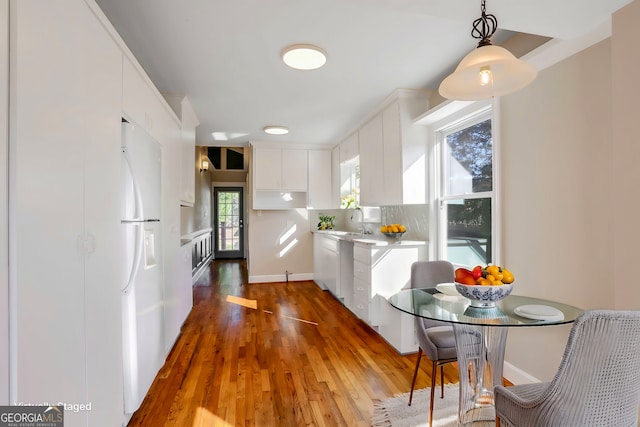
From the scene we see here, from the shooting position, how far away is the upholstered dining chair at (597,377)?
959 mm

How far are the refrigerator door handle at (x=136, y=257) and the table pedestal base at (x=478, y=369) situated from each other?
73.2 inches

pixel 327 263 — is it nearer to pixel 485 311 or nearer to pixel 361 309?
pixel 361 309

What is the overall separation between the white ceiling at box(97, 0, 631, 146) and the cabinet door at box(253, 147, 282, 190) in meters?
1.85

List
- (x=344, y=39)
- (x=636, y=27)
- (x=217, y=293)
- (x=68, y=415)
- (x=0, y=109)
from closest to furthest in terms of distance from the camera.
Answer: (x=0, y=109)
(x=68, y=415)
(x=636, y=27)
(x=344, y=39)
(x=217, y=293)

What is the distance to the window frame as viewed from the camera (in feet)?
7.95

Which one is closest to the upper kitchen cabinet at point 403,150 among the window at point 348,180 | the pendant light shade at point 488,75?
the window at point 348,180

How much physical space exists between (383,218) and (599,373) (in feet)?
11.2

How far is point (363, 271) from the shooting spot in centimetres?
336

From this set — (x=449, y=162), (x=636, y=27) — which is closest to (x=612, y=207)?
(x=636, y=27)

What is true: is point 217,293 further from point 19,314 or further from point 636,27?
point 636,27

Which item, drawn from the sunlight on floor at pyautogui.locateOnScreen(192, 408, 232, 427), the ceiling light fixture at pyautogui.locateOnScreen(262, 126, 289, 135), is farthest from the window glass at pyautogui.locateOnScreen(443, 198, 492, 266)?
the ceiling light fixture at pyautogui.locateOnScreen(262, 126, 289, 135)

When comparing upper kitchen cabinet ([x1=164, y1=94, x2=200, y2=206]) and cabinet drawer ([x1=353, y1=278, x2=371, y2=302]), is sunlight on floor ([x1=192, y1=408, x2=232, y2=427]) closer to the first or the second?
cabinet drawer ([x1=353, y1=278, x2=371, y2=302])

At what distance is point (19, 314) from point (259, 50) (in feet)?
7.31

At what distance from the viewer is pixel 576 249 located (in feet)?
6.15
